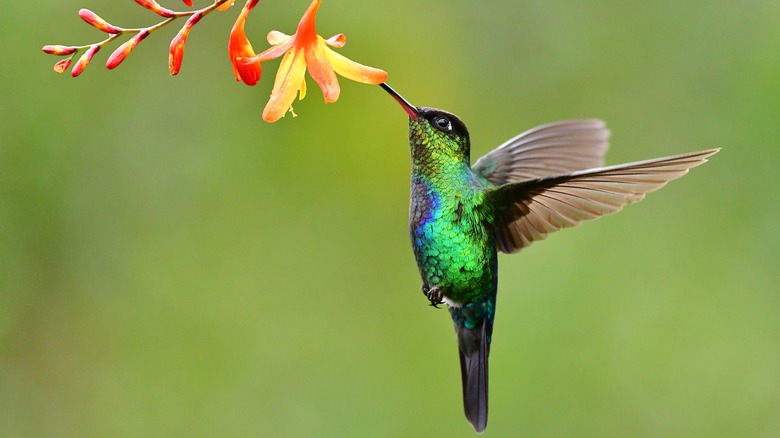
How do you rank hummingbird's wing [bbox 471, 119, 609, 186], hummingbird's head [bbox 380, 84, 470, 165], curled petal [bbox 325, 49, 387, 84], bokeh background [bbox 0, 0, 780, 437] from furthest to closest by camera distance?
bokeh background [bbox 0, 0, 780, 437], hummingbird's wing [bbox 471, 119, 609, 186], hummingbird's head [bbox 380, 84, 470, 165], curled petal [bbox 325, 49, 387, 84]

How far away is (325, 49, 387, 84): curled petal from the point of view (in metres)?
1.90

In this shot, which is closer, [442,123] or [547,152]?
[442,123]

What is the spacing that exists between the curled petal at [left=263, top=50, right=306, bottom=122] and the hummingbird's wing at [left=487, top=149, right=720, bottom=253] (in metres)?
0.63

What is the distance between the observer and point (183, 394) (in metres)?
4.99

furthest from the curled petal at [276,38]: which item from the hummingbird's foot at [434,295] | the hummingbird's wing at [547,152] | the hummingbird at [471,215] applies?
the hummingbird's wing at [547,152]

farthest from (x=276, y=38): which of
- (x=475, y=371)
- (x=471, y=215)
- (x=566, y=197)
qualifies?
(x=475, y=371)

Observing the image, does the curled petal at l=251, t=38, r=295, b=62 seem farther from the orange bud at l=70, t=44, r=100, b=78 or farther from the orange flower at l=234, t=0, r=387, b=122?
the orange bud at l=70, t=44, r=100, b=78

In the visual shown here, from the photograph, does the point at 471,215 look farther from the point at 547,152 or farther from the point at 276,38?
the point at 276,38

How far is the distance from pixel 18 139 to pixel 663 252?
128 inches

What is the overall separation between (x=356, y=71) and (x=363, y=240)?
3.11m

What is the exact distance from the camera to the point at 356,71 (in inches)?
78.7

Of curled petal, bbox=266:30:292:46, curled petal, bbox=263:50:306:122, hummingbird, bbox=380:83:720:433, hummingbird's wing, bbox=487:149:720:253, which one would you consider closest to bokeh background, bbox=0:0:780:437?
hummingbird, bbox=380:83:720:433

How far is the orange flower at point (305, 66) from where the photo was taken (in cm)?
195

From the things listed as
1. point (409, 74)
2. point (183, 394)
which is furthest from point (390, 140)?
point (183, 394)
